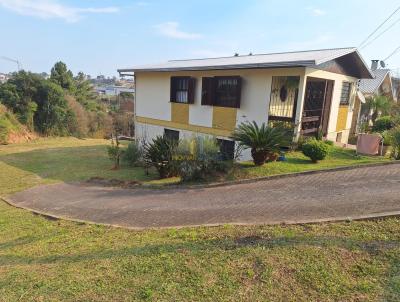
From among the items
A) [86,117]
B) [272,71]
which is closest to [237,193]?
[272,71]

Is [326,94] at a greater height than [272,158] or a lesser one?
greater

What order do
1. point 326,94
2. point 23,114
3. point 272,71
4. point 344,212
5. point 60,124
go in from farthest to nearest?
point 60,124 → point 23,114 → point 326,94 → point 272,71 → point 344,212

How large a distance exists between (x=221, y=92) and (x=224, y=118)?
115 centimetres

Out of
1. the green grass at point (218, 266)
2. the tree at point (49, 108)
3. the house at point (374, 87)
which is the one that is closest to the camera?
the green grass at point (218, 266)

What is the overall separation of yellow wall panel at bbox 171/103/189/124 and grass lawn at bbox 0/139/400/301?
31.2ft

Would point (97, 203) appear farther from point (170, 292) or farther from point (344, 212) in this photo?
point (344, 212)

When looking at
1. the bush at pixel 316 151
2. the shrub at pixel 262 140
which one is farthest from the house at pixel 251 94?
the shrub at pixel 262 140

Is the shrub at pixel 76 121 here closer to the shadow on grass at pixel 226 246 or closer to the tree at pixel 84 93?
the tree at pixel 84 93

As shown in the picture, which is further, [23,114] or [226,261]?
[23,114]

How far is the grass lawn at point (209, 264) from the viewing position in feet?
11.2

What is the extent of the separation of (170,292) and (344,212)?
3.67 meters

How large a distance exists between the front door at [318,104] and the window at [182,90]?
203 inches

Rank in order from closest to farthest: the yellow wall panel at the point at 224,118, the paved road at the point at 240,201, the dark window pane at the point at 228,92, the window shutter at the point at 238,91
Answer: the paved road at the point at 240,201 < the window shutter at the point at 238,91 < the dark window pane at the point at 228,92 < the yellow wall panel at the point at 224,118

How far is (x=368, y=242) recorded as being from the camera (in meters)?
4.22
